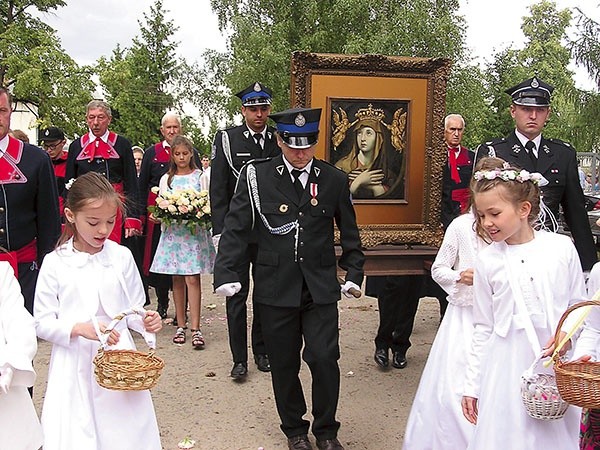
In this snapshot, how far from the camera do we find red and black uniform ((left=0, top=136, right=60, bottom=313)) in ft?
14.1

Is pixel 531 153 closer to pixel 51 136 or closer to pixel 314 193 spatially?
pixel 314 193

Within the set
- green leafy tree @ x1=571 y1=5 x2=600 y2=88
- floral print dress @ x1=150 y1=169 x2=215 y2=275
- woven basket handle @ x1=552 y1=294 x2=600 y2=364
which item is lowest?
floral print dress @ x1=150 y1=169 x2=215 y2=275

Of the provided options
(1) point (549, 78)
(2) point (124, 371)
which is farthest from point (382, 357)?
(1) point (549, 78)

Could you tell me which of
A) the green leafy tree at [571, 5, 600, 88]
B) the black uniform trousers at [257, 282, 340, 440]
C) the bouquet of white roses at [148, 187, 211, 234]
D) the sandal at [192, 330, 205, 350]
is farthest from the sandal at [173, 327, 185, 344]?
the green leafy tree at [571, 5, 600, 88]

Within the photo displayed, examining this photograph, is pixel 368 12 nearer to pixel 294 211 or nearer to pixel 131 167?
pixel 131 167

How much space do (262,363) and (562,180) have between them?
3060 millimetres

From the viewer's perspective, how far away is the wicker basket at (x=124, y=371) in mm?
3164

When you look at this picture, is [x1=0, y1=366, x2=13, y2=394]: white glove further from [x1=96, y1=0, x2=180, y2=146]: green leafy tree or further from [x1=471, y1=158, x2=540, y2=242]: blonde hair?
[x1=96, y1=0, x2=180, y2=146]: green leafy tree

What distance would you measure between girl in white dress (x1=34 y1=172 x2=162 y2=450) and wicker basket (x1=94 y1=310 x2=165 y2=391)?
0.20 metres

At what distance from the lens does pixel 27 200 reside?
4402mm

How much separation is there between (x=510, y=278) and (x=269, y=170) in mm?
1893

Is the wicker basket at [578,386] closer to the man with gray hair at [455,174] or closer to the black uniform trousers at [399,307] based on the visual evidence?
the man with gray hair at [455,174]

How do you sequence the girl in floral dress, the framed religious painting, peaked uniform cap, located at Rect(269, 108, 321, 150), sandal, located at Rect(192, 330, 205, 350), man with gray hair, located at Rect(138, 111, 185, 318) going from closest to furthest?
Answer: peaked uniform cap, located at Rect(269, 108, 321, 150), the framed religious painting, sandal, located at Rect(192, 330, 205, 350), the girl in floral dress, man with gray hair, located at Rect(138, 111, 185, 318)

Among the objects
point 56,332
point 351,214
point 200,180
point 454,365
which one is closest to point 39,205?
point 56,332
